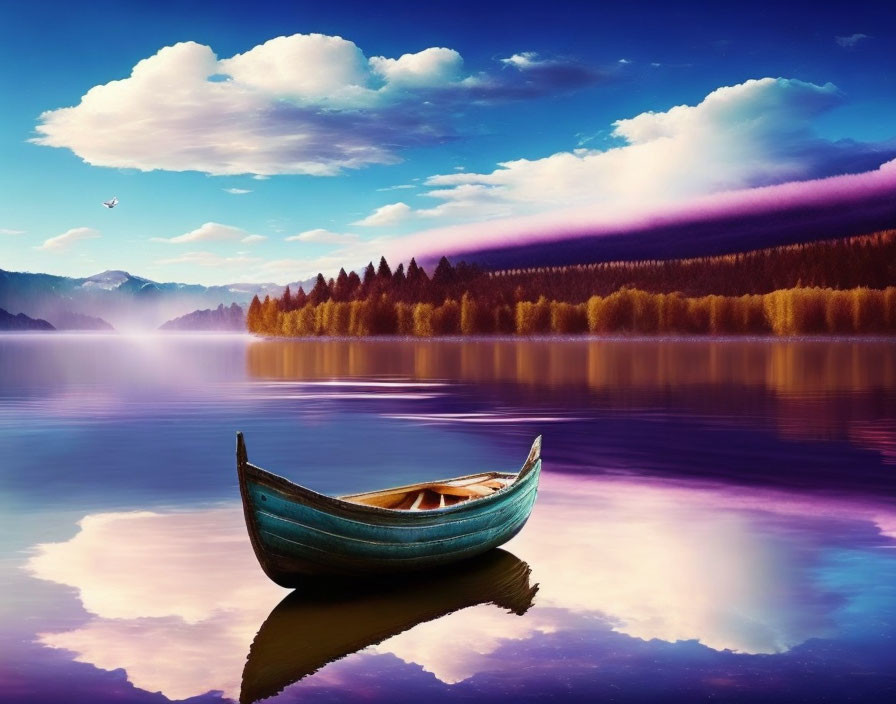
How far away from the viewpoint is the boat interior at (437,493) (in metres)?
20.4

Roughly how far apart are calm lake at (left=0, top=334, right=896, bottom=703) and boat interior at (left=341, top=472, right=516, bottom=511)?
144cm

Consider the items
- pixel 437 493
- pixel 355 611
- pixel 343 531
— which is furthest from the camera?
pixel 437 493

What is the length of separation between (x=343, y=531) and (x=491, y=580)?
Result: 3.59 m

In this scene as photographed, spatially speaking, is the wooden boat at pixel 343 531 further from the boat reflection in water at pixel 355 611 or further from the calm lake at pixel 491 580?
the calm lake at pixel 491 580

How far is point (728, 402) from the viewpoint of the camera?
2275 inches

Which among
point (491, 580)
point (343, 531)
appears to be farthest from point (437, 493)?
point (343, 531)

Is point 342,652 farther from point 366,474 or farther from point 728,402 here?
Answer: point 728,402

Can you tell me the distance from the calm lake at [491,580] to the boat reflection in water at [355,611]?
0.06 meters

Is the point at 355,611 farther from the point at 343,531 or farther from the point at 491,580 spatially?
the point at 491,580

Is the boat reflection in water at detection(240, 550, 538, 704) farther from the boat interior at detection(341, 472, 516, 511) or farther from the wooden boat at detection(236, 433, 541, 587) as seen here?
the boat interior at detection(341, 472, 516, 511)

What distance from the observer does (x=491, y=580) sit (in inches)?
708

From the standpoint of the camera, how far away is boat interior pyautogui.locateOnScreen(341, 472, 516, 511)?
20422 millimetres

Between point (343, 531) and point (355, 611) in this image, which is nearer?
point (355, 611)

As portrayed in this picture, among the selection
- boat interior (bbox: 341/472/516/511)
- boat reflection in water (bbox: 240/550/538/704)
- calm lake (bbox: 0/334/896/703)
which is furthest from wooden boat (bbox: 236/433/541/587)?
boat interior (bbox: 341/472/516/511)
